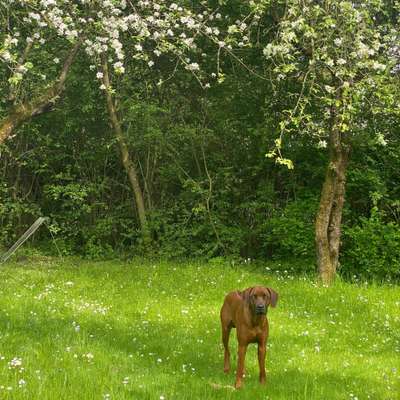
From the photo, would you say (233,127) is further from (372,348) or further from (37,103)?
(372,348)

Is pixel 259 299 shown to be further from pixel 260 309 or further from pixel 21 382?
pixel 21 382

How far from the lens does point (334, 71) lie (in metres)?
12.1

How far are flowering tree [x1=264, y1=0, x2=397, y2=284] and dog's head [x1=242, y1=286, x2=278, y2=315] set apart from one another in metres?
3.50

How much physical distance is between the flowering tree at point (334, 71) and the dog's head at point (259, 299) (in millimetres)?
3498

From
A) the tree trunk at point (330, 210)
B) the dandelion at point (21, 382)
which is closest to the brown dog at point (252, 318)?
the dandelion at point (21, 382)

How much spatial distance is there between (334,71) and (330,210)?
393 centimetres

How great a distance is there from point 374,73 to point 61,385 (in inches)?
379

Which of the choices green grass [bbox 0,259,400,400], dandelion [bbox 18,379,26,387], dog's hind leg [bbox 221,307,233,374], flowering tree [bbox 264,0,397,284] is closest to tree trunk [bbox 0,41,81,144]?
green grass [bbox 0,259,400,400]

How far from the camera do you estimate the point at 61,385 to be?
7.04 metres

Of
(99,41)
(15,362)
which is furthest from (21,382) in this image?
(99,41)

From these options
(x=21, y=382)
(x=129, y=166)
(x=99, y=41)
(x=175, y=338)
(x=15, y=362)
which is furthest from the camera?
(x=129, y=166)

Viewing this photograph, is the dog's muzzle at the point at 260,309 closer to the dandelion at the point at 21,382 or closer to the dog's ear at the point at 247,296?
the dog's ear at the point at 247,296

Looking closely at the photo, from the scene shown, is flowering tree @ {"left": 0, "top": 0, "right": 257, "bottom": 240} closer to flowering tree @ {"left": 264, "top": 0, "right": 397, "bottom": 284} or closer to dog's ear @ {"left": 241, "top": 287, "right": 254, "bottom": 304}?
flowering tree @ {"left": 264, "top": 0, "right": 397, "bottom": 284}

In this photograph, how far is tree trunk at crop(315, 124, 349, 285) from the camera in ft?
47.5
